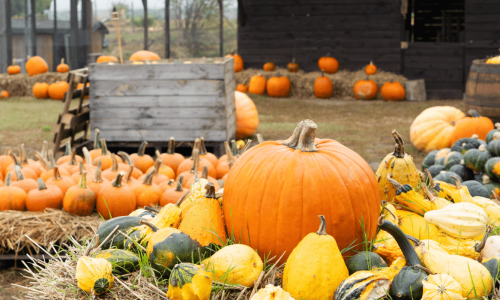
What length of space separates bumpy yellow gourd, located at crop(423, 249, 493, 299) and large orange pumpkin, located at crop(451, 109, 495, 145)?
4.02 meters

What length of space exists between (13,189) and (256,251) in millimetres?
2416

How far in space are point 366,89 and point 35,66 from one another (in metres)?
8.59

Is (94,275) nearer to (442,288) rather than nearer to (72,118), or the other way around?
(442,288)

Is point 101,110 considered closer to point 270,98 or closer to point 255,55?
point 270,98

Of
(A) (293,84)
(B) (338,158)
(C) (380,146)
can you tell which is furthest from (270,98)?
(B) (338,158)

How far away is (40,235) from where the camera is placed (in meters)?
3.23

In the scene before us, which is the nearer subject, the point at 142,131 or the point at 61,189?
the point at 61,189

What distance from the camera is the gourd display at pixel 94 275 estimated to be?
1745mm

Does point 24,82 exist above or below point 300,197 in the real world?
above

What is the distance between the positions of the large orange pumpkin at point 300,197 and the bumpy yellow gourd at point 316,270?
0.70ft

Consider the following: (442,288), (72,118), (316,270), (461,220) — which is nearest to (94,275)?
(316,270)

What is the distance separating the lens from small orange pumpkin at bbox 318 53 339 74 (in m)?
12.8

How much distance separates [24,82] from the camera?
12.7m

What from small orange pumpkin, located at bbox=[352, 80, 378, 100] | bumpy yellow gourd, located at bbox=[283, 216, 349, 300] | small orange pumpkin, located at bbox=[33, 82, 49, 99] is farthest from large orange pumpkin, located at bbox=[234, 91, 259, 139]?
small orange pumpkin, located at bbox=[33, 82, 49, 99]
